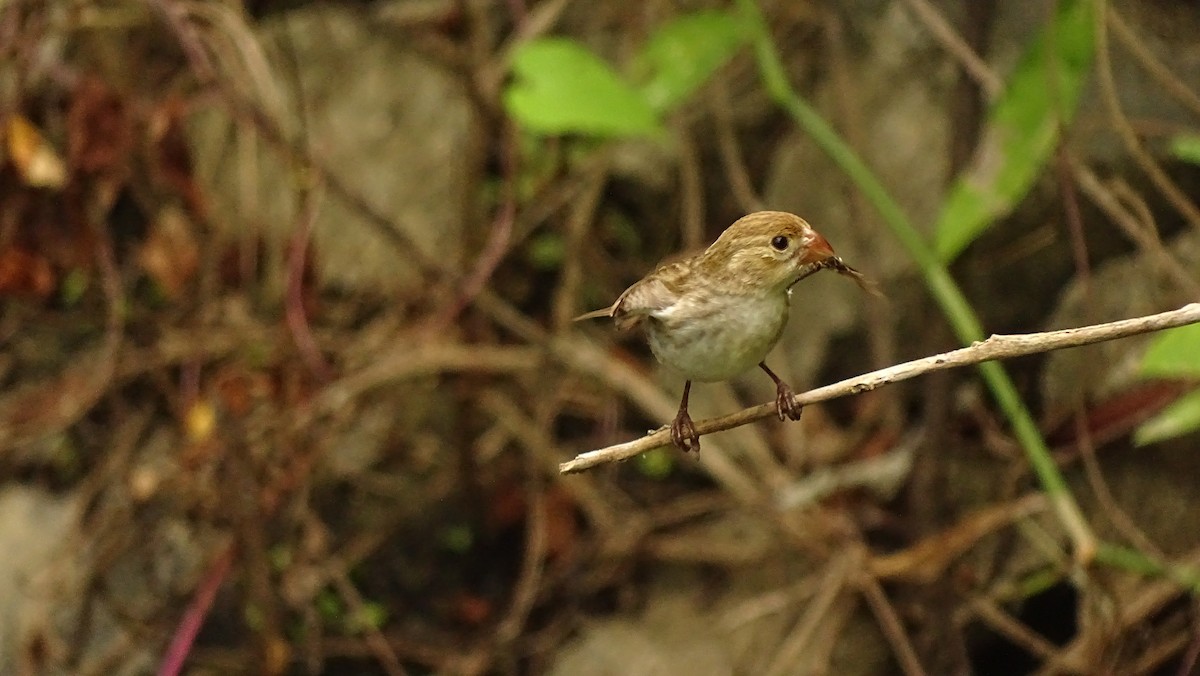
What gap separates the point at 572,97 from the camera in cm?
175

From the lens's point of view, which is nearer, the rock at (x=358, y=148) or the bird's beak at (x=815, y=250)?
the bird's beak at (x=815, y=250)

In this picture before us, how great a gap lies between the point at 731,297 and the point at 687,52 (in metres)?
1.14

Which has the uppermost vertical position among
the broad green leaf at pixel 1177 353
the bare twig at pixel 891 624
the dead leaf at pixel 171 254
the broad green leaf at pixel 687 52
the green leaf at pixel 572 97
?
the broad green leaf at pixel 687 52

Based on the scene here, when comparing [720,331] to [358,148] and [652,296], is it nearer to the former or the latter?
[652,296]

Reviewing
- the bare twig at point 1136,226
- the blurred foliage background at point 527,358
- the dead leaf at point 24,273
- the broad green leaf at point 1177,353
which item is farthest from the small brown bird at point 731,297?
the dead leaf at point 24,273

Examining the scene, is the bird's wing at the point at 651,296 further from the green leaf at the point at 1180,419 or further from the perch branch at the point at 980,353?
the green leaf at the point at 1180,419

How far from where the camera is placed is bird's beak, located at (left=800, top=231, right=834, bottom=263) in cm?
87

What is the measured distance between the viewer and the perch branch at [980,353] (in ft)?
2.59

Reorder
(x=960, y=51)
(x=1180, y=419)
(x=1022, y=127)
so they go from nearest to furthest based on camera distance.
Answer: (x=1180, y=419) → (x=1022, y=127) → (x=960, y=51)

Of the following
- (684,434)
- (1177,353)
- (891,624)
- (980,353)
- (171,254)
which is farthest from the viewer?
(171,254)

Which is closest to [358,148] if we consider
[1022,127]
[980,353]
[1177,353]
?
[1022,127]

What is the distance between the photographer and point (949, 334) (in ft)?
6.93

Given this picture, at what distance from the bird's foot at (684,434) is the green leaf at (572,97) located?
0.74 metres

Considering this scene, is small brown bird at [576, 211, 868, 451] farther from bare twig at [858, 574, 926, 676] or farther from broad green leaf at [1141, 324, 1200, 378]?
bare twig at [858, 574, 926, 676]
